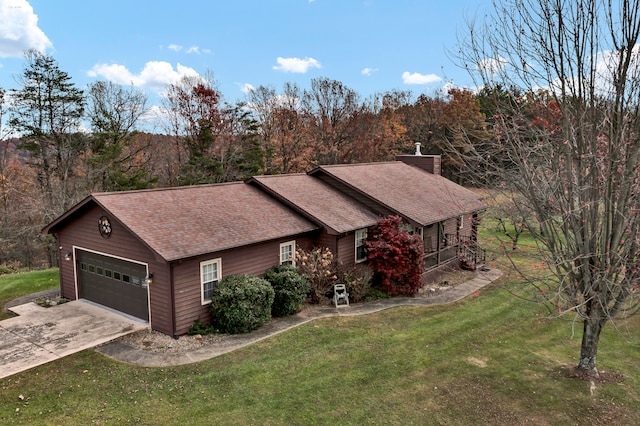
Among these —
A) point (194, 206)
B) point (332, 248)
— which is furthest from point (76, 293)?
point (332, 248)

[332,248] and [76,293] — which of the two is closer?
[76,293]

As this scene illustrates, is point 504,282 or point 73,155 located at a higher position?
point 73,155

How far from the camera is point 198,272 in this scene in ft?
A: 41.2

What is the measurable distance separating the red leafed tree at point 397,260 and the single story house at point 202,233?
895mm

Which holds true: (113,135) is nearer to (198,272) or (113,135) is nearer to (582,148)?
(198,272)

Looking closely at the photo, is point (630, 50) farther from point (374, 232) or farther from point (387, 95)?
point (387, 95)

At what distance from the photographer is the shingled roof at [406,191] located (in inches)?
730

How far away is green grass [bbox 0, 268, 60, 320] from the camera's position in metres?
16.0

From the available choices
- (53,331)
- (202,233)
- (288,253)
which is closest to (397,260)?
(288,253)

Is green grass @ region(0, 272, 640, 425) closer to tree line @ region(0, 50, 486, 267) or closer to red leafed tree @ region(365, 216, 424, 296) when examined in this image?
red leafed tree @ region(365, 216, 424, 296)

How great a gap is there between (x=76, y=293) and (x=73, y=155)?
17251 mm

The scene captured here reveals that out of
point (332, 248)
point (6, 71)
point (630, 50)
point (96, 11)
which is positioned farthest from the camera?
point (6, 71)

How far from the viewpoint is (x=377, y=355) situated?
11.1m

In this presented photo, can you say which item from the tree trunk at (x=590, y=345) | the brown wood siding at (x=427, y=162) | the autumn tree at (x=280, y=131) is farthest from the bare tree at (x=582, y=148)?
→ the autumn tree at (x=280, y=131)
